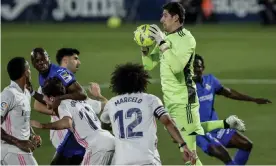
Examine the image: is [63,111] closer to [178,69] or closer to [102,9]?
[178,69]

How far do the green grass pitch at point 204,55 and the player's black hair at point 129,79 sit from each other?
4.43m

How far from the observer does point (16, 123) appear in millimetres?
9852

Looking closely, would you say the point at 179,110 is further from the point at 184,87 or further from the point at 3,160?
the point at 3,160

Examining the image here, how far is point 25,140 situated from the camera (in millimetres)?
9859

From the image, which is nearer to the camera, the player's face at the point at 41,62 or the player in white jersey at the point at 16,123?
the player in white jersey at the point at 16,123

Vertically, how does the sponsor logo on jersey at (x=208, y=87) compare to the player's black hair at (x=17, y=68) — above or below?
below

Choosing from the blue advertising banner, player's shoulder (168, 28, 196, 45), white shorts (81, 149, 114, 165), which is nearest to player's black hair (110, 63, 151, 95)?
white shorts (81, 149, 114, 165)

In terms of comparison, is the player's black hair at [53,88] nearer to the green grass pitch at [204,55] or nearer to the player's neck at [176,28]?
the player's neck at [176,28]

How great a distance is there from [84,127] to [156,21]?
28.2 meters

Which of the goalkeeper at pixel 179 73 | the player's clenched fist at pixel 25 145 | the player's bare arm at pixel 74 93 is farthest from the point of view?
the goalkeeper at pixel 179 73

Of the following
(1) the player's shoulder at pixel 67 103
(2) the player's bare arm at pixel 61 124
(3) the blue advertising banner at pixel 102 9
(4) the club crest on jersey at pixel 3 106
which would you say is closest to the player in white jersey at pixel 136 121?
(2) the player's bare arm at pixel 61 124

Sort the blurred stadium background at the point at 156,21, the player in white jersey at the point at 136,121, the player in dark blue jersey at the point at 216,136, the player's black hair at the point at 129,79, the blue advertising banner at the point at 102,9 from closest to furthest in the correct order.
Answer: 1. the player in white jersey at the point at 136,121
2. the player's black hair at the point at 129,79
3. the player in dark blue jersey at the point at 216,136
4. the blurred stadium background at the point at 156,21
5. the blue advertising banner at the point at 102,9

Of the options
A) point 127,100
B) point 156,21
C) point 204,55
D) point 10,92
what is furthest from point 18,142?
point 156,21

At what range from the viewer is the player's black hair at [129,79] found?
9.30 meters
